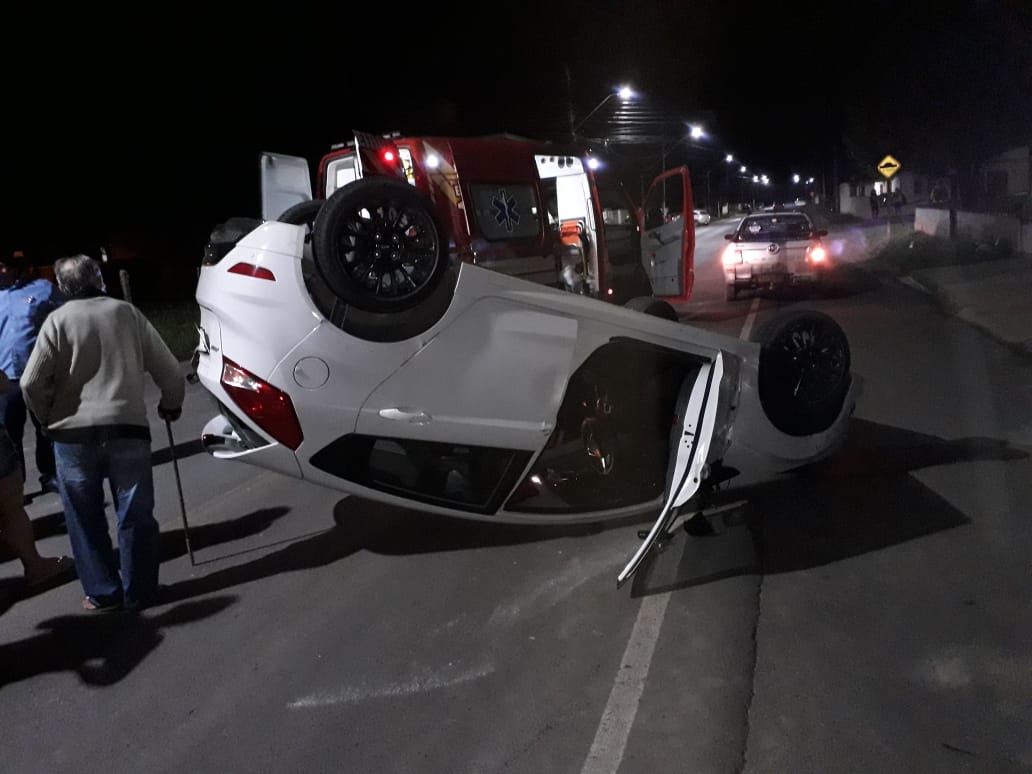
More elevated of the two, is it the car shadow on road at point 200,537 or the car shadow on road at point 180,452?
the car shadow on road at point 180,452

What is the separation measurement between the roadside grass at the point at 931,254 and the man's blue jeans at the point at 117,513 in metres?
20.5

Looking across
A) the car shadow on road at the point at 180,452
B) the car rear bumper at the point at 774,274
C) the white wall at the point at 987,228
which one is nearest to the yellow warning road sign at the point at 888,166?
the white wall at the point at 987,228

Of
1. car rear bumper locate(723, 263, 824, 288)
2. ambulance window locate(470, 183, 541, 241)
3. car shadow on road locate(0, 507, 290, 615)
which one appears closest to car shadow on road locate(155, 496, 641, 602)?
car shadow on road locate(0, 507, 290, 615)

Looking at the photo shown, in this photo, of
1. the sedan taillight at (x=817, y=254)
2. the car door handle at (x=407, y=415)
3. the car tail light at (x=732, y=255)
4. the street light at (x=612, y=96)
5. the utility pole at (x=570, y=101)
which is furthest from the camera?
the utility pole at (x=570, y=101)

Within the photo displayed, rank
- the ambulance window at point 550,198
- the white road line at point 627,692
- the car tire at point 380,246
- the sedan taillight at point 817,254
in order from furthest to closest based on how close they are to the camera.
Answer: the sedan taillight at point 817,254 → the ambulance window at point 550,198 → the car tire at point 380,246 → the white road line at point 627,692

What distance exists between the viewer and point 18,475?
5.22 m

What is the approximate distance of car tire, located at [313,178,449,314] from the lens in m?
4.13

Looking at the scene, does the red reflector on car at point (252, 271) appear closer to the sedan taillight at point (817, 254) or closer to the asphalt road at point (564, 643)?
the asphalt road at point (564, 643)

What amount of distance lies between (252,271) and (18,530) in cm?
232

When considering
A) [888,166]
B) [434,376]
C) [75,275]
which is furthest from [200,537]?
[888,166]

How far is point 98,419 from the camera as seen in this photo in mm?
4555

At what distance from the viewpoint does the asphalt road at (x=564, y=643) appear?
11.1ft

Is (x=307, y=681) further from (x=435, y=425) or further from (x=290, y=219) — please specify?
(x=290, y=219)

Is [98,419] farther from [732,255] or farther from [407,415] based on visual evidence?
[732,255]
